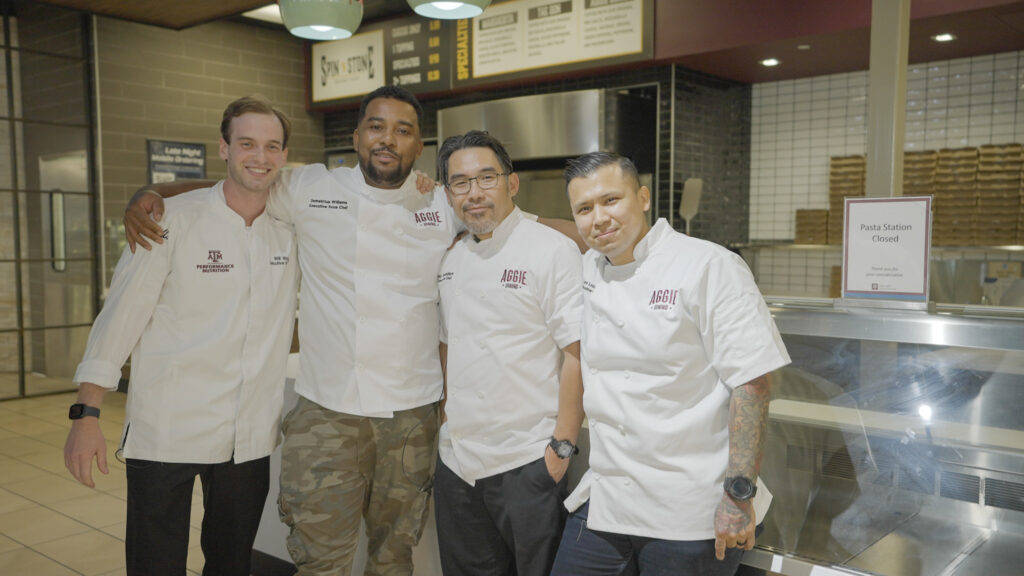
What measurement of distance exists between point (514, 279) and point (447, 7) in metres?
0.80

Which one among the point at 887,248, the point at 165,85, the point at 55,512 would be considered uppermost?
the point at 165,85

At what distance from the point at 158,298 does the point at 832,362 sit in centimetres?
161

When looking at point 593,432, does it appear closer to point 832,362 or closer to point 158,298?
point 832,362

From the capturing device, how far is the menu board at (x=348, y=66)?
19.8ft

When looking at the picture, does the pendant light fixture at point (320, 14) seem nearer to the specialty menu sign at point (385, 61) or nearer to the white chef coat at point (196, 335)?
the white chef coat at point (196, 335)

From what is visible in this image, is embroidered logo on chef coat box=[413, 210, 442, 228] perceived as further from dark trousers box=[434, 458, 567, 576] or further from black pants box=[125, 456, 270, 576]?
black pants box=[125, 456, 270, 576]

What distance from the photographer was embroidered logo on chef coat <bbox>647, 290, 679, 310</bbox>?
1.51 meters

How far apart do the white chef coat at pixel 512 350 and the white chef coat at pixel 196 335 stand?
0.54m

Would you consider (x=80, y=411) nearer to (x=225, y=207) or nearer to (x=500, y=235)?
(x=225, y=207)

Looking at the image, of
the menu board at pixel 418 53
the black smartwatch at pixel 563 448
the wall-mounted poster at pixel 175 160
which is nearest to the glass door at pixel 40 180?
the wall-mounted poster at pixel 175 160

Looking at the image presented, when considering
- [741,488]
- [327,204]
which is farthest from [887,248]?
[327,204]

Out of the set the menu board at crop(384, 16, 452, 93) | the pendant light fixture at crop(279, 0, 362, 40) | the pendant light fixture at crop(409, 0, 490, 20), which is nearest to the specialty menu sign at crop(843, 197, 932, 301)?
the pendant light fixture at crop(409, 0, 490, 20)

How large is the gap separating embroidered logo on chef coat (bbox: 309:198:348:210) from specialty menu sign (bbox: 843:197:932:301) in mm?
1213

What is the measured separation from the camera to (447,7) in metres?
2.10
